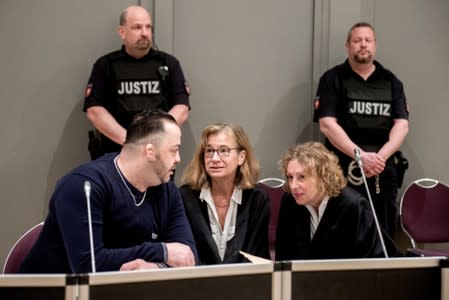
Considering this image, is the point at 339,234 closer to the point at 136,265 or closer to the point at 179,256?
the point at 179,256

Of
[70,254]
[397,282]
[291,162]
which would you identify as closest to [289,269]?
[397,282]

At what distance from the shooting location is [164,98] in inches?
215

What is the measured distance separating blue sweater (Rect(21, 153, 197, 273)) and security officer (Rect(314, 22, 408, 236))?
241 cm

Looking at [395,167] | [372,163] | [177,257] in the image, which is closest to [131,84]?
[372,163]

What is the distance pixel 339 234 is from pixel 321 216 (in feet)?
0.46

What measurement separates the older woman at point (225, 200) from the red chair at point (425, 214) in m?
1.78

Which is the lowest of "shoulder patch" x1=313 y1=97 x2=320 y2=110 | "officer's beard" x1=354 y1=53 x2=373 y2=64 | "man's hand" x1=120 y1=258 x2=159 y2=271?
"man's hand" x1=120 y1=258 x2=159 y2=271

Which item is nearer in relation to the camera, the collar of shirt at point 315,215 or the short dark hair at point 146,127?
the short dark hair at point 146,127

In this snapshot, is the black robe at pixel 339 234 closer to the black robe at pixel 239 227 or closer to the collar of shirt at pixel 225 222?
the black robe at pixel 239 227

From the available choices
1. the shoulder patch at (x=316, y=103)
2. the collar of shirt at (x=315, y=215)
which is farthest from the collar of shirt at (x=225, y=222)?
the shoulder patch at (x=316, y=103)

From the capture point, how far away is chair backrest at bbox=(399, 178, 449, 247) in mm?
5727

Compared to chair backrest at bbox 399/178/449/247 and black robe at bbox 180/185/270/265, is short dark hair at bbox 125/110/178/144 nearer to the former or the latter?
black robe at bbox 180/185/270/265

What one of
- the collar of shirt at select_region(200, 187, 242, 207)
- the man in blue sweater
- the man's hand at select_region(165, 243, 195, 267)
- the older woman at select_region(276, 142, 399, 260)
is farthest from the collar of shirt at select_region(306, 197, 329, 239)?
the man's hand at select_region(165, 243, 195, 267)

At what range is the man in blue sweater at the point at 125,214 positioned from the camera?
316cm
